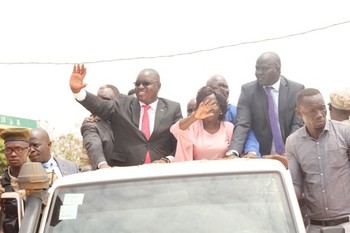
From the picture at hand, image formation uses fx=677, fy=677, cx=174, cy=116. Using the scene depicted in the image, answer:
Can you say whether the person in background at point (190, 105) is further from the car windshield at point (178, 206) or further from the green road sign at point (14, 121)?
the green road sign at point (14, 121)

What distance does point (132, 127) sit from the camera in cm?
608

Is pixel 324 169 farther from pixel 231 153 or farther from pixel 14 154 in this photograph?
pixel 14 154

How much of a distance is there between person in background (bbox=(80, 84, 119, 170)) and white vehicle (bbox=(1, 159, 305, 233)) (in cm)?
220

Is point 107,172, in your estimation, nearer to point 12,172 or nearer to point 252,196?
point 252,196

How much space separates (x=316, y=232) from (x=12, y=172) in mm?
2657

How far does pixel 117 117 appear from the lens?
6188 mm

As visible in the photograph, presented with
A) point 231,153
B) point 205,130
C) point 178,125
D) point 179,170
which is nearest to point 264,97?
point 205,130

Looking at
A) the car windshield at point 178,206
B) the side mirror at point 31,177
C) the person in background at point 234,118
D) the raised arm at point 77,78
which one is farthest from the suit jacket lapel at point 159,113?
the side mirror at point 31,177

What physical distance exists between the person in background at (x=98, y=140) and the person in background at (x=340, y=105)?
2.07 meters

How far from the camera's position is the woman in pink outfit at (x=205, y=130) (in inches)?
225

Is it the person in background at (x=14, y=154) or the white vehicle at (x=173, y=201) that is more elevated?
the white vehicle at (x=173, y=201)

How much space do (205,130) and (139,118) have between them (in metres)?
0.64

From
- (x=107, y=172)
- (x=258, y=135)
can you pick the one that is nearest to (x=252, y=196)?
(x=107, y=172)

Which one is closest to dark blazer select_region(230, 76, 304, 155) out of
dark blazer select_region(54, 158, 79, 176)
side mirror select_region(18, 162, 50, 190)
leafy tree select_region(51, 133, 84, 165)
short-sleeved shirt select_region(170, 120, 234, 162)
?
short-sleeved shirt select_region(170, 120, 234, 162)
